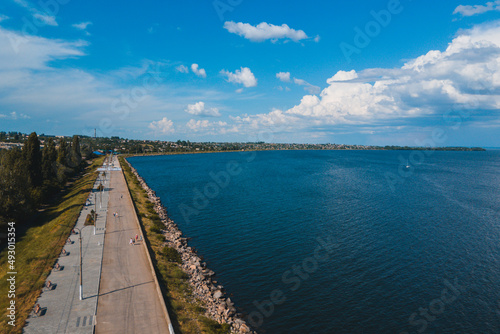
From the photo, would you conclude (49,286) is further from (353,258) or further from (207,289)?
(353,258)

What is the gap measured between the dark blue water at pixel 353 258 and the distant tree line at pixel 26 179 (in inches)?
956

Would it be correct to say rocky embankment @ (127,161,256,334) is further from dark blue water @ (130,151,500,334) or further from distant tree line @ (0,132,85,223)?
distant tree line @ (0,132,85,223)

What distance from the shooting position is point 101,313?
21.0 m

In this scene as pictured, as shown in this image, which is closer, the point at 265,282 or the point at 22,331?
the point at 22,331

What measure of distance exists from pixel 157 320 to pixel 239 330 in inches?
253

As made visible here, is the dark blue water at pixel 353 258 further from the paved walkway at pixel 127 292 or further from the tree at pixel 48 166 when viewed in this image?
the tree at pixel 48 166

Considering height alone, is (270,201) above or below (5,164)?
below

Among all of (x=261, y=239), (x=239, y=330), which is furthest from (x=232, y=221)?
(x=239, y=330)

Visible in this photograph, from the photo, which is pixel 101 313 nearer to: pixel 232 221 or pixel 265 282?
pixel 265 282

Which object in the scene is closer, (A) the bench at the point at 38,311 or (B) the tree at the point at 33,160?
(A) the bench at the point at 38,311

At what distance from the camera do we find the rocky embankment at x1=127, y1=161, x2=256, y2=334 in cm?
2305

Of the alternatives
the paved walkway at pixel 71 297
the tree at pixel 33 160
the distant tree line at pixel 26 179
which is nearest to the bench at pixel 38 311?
the paved walkway at pixel 71 297

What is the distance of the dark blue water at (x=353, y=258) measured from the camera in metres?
25.7

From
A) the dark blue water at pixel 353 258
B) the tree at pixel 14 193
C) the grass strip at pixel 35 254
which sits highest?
the tree at pixel 14 193
